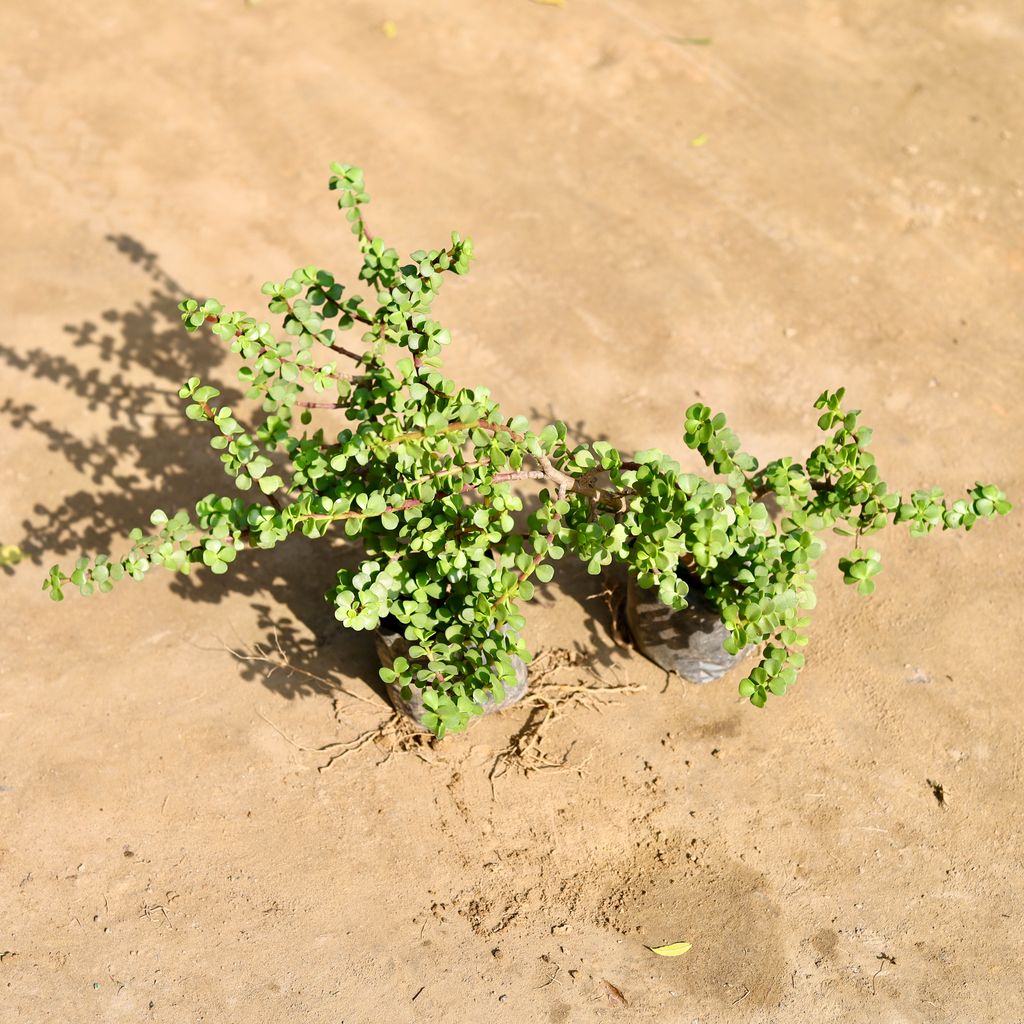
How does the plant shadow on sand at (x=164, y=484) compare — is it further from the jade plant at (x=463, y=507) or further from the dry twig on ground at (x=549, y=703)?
the jade plant at (x=463, y=507)

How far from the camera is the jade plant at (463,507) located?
2.84 m

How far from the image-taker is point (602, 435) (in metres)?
4.37

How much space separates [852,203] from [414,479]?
10.7ft

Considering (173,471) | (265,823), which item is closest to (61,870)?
(265,823)

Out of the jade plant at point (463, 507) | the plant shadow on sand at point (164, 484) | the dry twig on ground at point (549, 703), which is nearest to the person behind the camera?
the jade plant at point (463, 507)

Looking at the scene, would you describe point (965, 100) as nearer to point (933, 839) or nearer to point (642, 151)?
point (642, 151)

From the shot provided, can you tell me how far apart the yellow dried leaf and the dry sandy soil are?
0.04 meters

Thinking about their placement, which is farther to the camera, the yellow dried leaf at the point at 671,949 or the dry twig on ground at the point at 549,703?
the dry twig on ground at the point at 549,703

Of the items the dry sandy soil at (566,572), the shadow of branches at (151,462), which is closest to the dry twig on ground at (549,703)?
the dry sandy soil at (566,572)

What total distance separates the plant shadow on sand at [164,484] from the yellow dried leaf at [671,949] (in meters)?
0.95

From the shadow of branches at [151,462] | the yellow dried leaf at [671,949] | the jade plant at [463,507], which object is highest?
the jade plant at [463,507]

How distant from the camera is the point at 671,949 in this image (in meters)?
3.16

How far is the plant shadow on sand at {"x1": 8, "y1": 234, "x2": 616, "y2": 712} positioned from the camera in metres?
3.79

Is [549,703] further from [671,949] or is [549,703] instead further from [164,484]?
[164,484]
